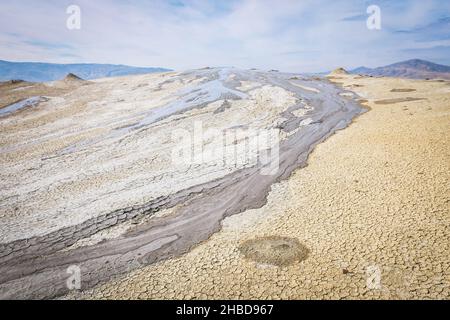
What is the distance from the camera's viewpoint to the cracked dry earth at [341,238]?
6586mm

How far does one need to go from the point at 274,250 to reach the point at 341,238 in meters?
2.00

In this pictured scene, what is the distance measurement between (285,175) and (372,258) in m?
6.01

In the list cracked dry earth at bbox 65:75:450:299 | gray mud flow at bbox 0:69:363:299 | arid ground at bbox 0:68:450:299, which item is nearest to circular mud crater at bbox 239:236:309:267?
A: arid ground at bbox 0:68:450:299

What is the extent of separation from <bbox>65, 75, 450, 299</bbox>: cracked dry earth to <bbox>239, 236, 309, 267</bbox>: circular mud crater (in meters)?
0.14

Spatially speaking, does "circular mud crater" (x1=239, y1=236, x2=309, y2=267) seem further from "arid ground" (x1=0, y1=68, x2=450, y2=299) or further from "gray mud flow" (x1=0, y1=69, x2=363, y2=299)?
"gray mud flow" (x1=0, y1=69, x2=363, y2=299)

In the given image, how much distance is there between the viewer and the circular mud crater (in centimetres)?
754

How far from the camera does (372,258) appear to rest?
286 inches

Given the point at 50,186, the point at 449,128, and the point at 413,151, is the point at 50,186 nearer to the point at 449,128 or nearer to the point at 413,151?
the point at 413,151

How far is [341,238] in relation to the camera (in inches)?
322
